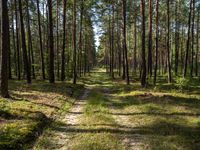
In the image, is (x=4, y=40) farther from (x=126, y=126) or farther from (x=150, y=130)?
(x=150, y=130)

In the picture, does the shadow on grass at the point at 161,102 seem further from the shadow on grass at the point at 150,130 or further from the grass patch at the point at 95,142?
the grass patch at the point at 95,142

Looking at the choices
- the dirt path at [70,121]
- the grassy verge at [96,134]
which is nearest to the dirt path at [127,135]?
the grassy verge at [96,134]

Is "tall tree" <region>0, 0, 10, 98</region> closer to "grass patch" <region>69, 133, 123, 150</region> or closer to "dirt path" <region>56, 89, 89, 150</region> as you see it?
"dirt path" <region>56, 89, 89, 150</region>

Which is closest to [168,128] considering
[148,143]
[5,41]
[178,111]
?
[148,143]

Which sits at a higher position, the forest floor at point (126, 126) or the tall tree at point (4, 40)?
the tall tree at point (4, 40)

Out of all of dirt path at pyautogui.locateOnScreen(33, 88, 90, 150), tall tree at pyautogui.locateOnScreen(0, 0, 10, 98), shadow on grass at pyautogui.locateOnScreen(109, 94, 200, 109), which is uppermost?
tall tree at pyautogui.locateOnScreen(0, 0, 10, 98)

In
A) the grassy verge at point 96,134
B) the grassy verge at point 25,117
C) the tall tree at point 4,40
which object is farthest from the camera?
the tall tree at point 4,40

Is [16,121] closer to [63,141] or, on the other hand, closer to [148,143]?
[63,141]

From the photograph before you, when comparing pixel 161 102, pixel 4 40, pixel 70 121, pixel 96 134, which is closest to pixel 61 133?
pixel 96 134

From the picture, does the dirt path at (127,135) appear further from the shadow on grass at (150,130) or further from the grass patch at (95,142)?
the grass patch at (95,142)

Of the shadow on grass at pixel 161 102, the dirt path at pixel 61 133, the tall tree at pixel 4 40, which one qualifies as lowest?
the dirt path at pixel 61 133

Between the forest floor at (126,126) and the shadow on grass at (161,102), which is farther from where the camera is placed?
the shadow on grass at (161,102)

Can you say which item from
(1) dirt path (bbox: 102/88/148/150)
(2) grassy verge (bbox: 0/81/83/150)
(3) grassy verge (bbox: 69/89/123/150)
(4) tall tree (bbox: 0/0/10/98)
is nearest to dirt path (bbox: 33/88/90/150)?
(3) grassy verge (bbox: 69/89/123/150)

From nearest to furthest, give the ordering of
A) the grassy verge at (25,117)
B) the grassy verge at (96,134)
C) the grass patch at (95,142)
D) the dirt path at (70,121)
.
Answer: the grass patch at (95,142)
the grassy verge at (96,134)
the grassy verge at (25,117)
the dirt path at (70,121)
